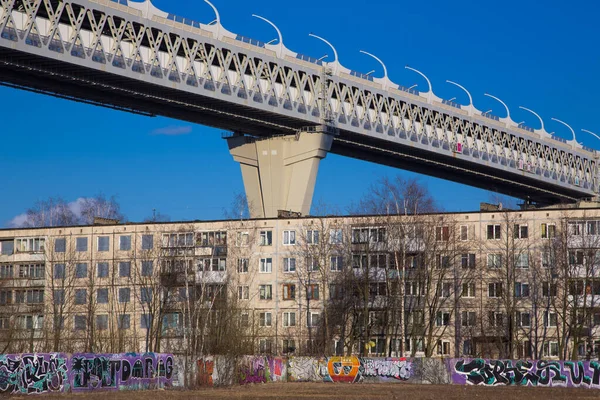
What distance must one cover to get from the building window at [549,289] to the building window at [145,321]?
32.9m

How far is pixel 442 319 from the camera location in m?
92.1

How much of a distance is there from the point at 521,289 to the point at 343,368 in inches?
841

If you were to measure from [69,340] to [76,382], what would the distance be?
101 ft

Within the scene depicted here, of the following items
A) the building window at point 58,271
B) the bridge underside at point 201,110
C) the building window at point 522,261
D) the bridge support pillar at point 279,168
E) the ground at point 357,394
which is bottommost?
the ground at point 357,394

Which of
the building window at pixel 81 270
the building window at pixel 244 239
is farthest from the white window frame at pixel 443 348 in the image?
the building window at pixel 81 270

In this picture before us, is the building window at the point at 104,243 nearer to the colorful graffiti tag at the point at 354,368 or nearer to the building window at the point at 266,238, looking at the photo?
the building window at the point at 266,238

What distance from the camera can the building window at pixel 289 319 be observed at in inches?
3738

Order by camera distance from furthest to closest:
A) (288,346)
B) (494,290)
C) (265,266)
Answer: (265,266) → (288,346) → (494,290)

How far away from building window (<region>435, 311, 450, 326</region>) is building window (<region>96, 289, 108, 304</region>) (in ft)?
99.0

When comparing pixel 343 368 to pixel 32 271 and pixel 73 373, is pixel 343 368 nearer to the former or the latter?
pixel 73 373

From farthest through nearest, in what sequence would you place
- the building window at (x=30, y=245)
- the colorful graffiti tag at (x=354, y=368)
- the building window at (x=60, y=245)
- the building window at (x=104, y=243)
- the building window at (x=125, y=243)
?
1. the building window at (x=30, y=245)
2. the building window at (x=60, y=245)
3. the building window at (x=104, y=243)
4. the building window at (x=125, y=243)
5. the colorful graffiti tag at (x=354, y=368)

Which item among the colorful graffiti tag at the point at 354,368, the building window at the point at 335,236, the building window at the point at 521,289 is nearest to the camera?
the colorful graffiti tag at the point at 354,368

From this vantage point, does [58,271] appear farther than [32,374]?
Yes

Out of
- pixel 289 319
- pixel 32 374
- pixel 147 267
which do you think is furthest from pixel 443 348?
pixel 32 374
